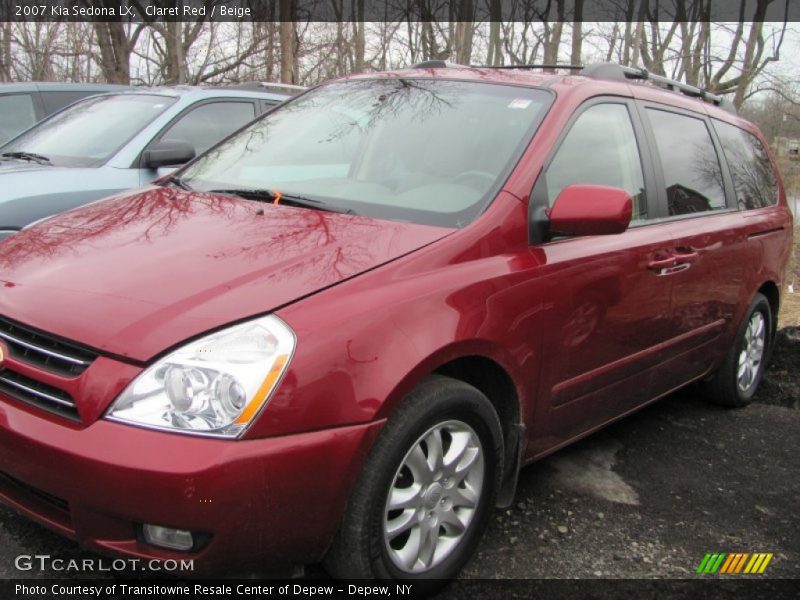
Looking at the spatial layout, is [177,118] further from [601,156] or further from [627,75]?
[601,156]

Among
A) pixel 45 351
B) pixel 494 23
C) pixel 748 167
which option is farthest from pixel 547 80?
pixel 494 23

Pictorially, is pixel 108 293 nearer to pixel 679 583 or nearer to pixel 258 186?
pixel 258 186

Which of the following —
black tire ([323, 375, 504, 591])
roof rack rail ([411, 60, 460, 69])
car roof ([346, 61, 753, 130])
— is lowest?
black tire ([323, 375, 504, 591])

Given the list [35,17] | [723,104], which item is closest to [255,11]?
[35,17]

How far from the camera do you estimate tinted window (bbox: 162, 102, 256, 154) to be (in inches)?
217

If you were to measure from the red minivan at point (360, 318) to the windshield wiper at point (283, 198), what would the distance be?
0.04 feet

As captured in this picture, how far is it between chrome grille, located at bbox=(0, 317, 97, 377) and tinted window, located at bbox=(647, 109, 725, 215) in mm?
2673

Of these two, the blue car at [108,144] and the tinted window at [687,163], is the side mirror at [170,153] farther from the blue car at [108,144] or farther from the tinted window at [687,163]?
the tinted window at [687,163]

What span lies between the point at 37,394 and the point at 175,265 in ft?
1.74

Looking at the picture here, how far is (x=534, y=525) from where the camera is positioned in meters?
2.94

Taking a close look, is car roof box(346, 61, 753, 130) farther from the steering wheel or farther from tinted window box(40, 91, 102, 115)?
tinted window box(40, 91, 102, 115)

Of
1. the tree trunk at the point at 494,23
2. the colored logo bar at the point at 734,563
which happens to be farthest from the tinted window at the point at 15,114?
the tree trunk at the point at 494,23

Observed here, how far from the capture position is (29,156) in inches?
207

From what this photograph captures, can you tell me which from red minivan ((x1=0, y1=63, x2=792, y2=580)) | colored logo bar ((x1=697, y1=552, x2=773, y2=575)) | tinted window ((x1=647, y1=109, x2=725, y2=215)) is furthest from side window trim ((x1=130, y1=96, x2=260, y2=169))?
colored logo bar ((x1=697, y1=552, x2=773, y2=575))
